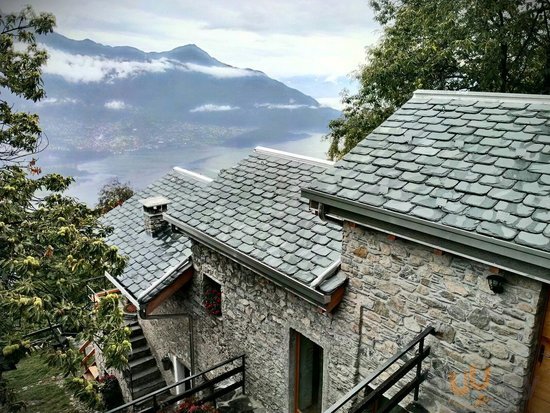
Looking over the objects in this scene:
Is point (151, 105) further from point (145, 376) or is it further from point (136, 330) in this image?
point (145, 376)

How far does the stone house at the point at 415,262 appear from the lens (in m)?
3.67

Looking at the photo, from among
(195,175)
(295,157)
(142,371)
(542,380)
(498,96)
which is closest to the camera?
(542,380)

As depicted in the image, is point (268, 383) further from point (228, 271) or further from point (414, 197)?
point (414, 197)

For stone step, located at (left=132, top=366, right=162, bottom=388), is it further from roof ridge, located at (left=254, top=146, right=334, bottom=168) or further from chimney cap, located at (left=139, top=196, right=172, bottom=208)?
roof ridge, located at (left=254, top=146, right=334, bottom=168)

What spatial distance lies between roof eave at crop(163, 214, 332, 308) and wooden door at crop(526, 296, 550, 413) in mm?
2317

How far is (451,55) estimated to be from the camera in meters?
12.6

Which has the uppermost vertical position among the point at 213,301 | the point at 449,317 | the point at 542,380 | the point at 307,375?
the point at 449,317

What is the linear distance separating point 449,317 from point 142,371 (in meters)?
9.62

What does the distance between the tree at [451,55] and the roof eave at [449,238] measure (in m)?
8.63

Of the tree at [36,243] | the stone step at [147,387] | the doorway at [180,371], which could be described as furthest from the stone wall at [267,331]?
the stone step at [147,387]

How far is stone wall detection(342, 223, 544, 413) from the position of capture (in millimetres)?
3678

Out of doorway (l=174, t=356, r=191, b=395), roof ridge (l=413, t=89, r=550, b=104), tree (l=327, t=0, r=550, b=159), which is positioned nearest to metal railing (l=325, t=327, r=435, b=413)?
roof ridge (l=413, t=89, r=550, b=104)

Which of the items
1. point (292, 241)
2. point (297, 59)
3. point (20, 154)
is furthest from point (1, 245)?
point (297, 59)

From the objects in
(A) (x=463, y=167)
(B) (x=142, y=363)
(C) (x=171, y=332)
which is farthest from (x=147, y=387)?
(A) (x=463, y=167)
